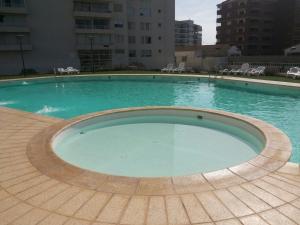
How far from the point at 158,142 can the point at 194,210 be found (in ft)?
14.4

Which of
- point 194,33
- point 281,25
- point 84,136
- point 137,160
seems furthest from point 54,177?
point 194,33

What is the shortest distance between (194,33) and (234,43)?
52.9 meters

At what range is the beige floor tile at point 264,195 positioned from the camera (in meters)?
3.53

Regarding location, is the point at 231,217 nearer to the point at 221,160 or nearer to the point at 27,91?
the point at 221,160

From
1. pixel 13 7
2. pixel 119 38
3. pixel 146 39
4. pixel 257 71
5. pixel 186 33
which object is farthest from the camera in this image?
pixel 186 33

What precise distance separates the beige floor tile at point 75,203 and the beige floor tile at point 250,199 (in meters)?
2.10

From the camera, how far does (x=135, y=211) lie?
3.44 meters

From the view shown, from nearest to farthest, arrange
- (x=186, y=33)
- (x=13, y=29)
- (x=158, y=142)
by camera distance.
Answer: (x=158, y=142) < (x=13, y=29) < (x=186, y=33)

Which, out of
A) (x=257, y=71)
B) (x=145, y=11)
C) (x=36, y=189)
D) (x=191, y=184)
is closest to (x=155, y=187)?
(x=191, y=184)

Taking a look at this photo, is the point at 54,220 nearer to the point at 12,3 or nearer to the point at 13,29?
the point at 13,29

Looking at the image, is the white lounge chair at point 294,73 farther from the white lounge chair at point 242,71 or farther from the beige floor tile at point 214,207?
the beige floor tile at point 214,207

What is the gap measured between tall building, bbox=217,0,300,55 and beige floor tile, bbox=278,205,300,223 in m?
63.0

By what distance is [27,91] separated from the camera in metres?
18.7

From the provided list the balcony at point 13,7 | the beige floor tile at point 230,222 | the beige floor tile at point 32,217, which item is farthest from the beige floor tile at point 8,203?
the balcony at point 13,7
